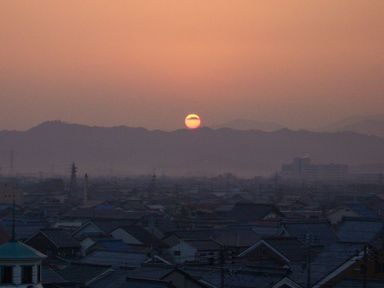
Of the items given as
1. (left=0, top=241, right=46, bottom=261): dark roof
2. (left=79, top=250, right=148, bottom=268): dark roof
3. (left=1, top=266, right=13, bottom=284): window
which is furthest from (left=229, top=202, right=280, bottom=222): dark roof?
(left=1, top=266, right=13, bottom=284): window

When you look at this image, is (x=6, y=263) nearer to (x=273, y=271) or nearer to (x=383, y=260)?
(x=273, y=271)

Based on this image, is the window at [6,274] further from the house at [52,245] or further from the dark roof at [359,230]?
the house at [52,245]

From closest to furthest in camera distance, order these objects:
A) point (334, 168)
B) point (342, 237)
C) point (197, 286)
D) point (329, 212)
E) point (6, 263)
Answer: point (6, 263) < point (197, 286) < point (342, 237) < point (329, 212) < point (334, 168)

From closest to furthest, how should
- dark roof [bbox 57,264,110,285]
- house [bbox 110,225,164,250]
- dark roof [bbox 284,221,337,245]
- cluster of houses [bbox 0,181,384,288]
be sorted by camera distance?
cluster of houses [bbox 0,181,384,288]
dark roof [bbox 57,264,110,285]
dark roof [bbox 284,221,337,245]
house [bbox 110,225,164,250]

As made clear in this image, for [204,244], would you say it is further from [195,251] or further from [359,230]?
[359,230]

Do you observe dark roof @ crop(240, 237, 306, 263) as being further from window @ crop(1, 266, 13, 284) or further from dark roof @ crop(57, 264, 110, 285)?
window @ crop(1, 266, 13, 284)

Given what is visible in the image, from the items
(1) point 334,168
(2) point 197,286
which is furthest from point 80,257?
(1) point 334,168

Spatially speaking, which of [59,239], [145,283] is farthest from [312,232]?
[145,283]
